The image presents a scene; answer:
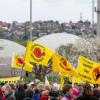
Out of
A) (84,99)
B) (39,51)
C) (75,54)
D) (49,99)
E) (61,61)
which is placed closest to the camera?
(84,99)

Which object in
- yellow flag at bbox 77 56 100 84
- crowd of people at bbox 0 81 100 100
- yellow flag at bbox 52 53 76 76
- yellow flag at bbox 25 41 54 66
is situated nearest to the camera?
crowd of people at bbox 0 81 100 100

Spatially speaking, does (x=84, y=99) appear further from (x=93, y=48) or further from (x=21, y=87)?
(x=93, y=48)

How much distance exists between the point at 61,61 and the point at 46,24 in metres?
179

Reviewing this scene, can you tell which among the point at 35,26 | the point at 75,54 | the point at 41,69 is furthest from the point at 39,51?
the point at 35,26

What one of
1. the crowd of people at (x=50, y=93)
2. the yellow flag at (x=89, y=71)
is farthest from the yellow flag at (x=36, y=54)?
the yellow flag at (x=89, y=71)

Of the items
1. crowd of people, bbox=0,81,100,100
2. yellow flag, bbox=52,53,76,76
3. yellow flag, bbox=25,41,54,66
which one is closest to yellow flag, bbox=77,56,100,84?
crowd of people, bbox=0,81,100,100

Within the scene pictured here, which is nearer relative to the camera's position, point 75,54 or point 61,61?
point 61,61

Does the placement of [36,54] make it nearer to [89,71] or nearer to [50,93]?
[50,93]

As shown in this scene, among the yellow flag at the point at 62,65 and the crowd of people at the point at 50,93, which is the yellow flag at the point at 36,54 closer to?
the yellow flag at the point at 62,65

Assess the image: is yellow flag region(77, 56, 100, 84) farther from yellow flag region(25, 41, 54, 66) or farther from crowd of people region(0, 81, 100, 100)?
yellow flag region(25, 41, 54, 66)

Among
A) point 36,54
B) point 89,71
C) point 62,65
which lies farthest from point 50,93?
point 36,54

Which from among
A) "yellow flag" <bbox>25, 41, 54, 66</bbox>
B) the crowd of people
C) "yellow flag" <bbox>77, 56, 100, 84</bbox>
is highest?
"yellow flag" <bbox>25, 41, 54, 66</bbox>

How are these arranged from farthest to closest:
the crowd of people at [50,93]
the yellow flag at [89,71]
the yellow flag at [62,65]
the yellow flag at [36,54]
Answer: the yellow flag at [36,54]
the yellow flag at [62,65]
the yellow flag at [89,71]
the crowd of people at [50,93]

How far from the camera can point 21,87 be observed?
769 inches
